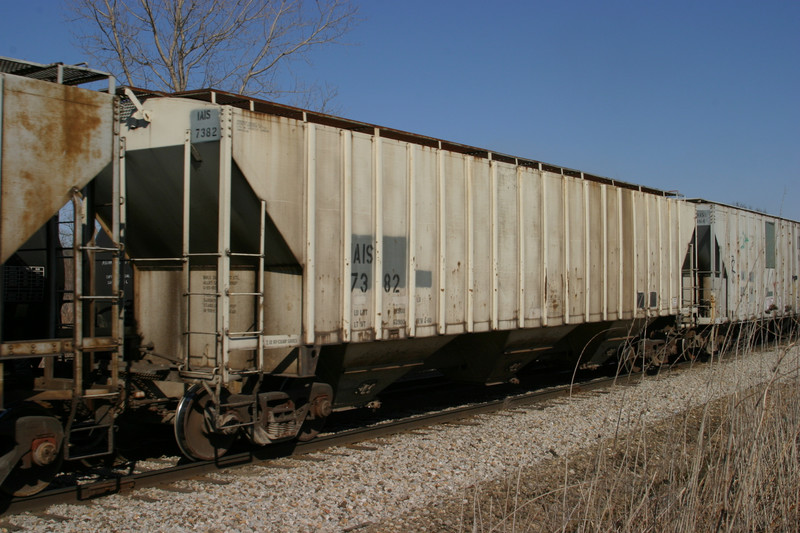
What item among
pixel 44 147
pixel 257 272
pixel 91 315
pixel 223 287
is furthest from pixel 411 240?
pixel 44 147

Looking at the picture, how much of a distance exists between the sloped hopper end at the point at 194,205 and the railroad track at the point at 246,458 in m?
2.07

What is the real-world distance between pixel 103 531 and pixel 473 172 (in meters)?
6.18

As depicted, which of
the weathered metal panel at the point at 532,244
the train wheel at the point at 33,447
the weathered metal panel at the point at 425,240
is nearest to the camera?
the train wheel at the point at 33,447

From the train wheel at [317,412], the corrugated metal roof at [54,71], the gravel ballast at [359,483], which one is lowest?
the gravel ballast at [359,483]

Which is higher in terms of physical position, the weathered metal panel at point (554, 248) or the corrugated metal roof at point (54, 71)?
the corrugated metal roof at point (54, 71)

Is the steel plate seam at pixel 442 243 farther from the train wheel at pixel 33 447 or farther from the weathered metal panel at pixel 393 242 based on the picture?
the train wheel at pixel 33 447

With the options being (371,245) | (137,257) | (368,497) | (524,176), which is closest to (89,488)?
(368,497)

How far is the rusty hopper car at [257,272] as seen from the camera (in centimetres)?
571

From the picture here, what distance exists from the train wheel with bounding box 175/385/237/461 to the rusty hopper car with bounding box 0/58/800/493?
0.02 metres

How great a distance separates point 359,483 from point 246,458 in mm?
1428

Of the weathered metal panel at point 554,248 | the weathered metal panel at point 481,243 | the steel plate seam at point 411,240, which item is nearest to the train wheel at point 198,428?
the steel plate seam at point 411,240

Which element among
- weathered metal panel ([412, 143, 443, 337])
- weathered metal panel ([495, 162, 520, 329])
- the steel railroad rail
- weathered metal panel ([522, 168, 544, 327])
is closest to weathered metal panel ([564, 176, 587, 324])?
weathered metal panel ([522, 168, 544, 327])

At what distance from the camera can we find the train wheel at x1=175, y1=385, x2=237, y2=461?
6.28 m

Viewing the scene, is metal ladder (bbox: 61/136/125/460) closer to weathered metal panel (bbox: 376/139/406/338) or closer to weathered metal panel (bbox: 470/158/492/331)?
weathered metal panel (bbox: 376/139/406/338)
